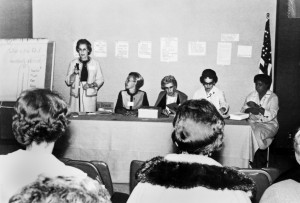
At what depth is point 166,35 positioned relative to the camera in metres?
6.59

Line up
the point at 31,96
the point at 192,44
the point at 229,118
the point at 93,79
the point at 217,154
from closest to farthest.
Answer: the point at 31,96 < the point at 217,154 < the point at 229,118 < the point at 93,79 < the point at 192,44

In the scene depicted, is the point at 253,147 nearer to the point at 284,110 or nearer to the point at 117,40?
the point at 284,110

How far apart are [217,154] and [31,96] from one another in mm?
2873

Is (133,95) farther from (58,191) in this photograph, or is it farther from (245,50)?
(58,191)

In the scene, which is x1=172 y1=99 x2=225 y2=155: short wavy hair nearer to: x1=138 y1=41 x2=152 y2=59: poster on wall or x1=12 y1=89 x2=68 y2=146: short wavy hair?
x1=12 y1=89 x2=68 y2=146: short wavy hair

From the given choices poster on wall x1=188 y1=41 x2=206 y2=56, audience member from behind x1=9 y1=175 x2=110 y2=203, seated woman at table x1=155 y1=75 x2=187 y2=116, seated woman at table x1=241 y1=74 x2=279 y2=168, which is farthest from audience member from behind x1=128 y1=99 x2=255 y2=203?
poster on wall x1=188 y1=41 x2=206 y2=56

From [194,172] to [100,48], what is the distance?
544cm

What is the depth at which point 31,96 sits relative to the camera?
1453 millimetres

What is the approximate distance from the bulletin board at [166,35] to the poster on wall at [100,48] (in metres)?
0.02

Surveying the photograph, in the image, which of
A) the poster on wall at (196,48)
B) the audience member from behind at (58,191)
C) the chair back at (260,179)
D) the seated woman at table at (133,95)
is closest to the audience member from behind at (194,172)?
the audience member from behind at (58,191)

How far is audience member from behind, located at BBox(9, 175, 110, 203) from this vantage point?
1242 mm

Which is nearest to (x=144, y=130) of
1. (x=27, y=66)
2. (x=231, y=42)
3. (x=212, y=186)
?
(x=27, y=66)

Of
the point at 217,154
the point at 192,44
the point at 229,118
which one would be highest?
the point at 192,44

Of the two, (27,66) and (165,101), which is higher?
(27,66)
